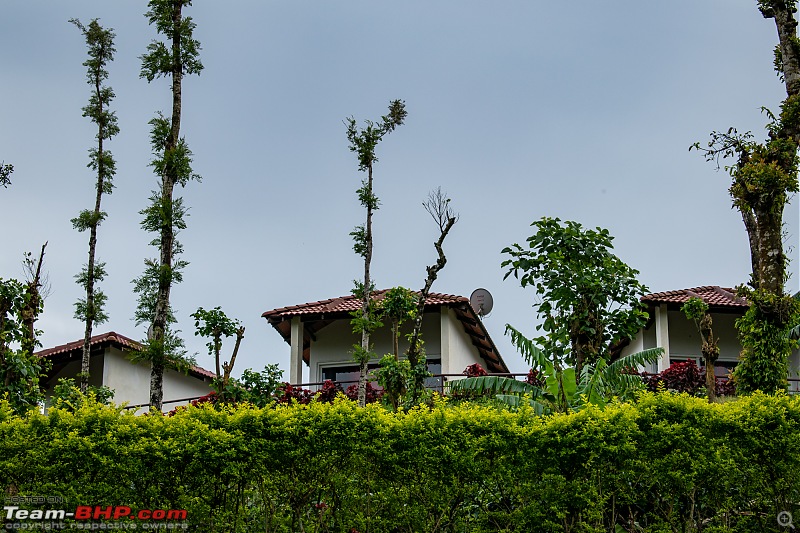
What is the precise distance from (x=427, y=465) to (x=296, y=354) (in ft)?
46.6

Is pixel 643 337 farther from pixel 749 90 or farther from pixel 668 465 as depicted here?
pixel 668 465

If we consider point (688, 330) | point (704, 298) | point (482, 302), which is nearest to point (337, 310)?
point (482, 302)

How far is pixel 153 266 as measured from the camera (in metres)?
16.2

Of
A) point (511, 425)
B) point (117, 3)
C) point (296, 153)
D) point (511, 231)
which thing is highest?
point (117, 3)

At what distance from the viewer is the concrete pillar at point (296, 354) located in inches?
944

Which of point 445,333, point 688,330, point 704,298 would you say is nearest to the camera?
point 445,333

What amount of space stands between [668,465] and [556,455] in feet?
3.87

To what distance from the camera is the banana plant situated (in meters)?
13.0

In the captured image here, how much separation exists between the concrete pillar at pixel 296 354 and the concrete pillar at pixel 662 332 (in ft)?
29.6

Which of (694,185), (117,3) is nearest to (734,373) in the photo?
(694,185)

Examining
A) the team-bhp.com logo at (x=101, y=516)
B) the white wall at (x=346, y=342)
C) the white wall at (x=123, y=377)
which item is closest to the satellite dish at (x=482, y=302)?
the white wall at (x=346, y=342)

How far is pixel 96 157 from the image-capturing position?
2381 centimetres

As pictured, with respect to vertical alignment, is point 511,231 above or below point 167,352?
above

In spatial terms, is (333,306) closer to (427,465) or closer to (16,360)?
(16,360)
